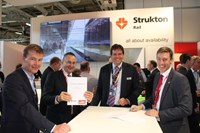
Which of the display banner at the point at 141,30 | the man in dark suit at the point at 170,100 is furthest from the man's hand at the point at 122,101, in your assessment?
the display banner at the point at 141,30

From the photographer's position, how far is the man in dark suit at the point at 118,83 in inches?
114

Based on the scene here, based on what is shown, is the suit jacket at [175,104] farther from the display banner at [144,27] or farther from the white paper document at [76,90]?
the display banner at [144,27]

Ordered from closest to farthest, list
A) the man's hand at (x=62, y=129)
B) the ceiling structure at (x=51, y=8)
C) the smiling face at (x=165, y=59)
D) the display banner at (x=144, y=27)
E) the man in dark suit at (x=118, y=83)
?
1. the man's hand at (x=62, y=129)
2. the smiling face at (x=165, y=59)
3. the man in dark suit at (x=118, y=83)
4. the display banner at (x=144, y=27)
5. the ceiling structure at (x=51, y=8)

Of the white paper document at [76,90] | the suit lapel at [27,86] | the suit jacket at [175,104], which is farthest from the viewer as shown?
the white paper document at [76,90]

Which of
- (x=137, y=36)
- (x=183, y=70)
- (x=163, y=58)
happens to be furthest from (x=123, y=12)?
(x=163, y=58)

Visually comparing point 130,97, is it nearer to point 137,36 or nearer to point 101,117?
point 101,117

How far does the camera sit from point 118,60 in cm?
298

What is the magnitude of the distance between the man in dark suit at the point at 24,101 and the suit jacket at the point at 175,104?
99cm

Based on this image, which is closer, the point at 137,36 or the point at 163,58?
the point at 163,58

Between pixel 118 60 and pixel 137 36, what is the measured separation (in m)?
3.99

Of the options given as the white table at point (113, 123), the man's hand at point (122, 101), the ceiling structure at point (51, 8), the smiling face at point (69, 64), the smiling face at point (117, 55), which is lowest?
the white table at point (113, 123)

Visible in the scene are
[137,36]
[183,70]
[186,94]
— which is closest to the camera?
[186,94]

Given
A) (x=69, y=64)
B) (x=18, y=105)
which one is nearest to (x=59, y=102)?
(x=69, y=64)

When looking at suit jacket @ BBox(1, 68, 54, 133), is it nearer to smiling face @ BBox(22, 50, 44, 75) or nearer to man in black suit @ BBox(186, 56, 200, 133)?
smiling face @ BBox(22, 50, 44, 75)
